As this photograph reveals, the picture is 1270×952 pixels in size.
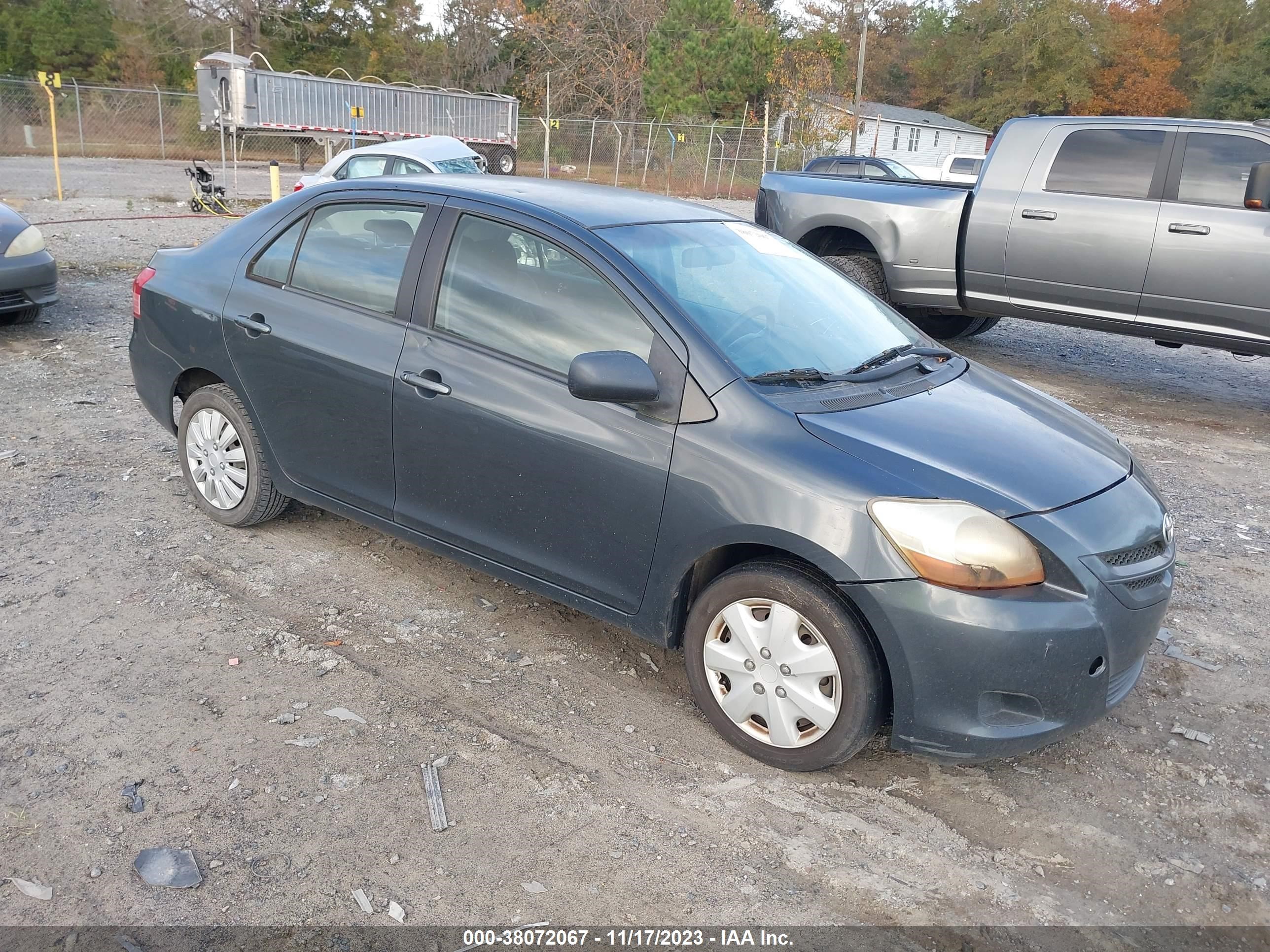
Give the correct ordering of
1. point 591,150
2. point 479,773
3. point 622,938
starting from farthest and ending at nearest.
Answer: point 591,150
point 479,773
point 622,938

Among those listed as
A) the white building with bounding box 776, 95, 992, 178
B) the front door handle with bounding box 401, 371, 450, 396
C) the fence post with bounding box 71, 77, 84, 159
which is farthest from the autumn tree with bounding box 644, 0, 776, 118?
the front door handle with bounding box 401, 371, 450, 396

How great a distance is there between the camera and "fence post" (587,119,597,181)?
115 feet

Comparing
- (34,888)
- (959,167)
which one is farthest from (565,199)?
(959,167)

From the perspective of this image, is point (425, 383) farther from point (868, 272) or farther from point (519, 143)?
point (519, 143)

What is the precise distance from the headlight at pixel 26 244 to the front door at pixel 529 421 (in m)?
5.63

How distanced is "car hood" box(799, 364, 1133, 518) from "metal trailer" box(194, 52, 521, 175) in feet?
87.6

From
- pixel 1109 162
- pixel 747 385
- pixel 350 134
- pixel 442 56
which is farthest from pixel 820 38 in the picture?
pixel 747 385

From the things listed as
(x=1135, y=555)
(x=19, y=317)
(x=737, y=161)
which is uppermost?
(x=737, y=161)

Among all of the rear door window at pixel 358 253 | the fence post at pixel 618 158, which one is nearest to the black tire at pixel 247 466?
the rear door window at pixel 358 253

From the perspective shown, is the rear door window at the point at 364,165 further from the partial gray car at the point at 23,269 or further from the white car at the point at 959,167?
A: the white car at the point at 959,167

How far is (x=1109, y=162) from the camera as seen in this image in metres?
7.99

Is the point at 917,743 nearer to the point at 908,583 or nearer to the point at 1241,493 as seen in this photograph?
the point at 908,583

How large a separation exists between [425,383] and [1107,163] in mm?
6463

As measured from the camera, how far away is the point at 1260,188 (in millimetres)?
7258
